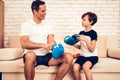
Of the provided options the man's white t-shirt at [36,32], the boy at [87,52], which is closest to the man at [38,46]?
the man's white t-shirt at [36,32]

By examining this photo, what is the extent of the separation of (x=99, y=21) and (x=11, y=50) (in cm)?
171

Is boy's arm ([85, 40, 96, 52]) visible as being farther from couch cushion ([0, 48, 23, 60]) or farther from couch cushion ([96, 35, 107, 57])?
couch cushion ([0, 48, 23, 60])

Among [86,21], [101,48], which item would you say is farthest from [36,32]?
[101,48]

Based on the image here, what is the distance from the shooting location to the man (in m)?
2.37

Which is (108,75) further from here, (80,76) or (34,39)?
(34,39)

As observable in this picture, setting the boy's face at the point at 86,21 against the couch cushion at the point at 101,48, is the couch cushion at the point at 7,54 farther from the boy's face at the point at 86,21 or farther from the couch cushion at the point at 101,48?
the couch cushion at the point at 101,48

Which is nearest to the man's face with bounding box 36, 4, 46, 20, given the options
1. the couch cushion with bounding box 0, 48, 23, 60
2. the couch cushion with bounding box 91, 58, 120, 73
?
the couch cushion with bounding box 0, 48, 23, 60

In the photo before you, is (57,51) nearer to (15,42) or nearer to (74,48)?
(74,48)

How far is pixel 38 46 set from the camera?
2.42m

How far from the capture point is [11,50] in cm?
274

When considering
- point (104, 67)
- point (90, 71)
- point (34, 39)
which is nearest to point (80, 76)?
point (90, 71)

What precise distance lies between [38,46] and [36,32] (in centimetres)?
23

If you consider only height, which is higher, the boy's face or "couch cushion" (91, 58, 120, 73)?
the boy's face

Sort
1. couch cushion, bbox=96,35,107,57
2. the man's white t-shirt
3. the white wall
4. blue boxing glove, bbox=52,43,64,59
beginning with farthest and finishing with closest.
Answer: the white wall
couch cushion, bbox=96,35,107,57
the man's white t-shirt
blue boxing glove, bbox=52,43,64,59
